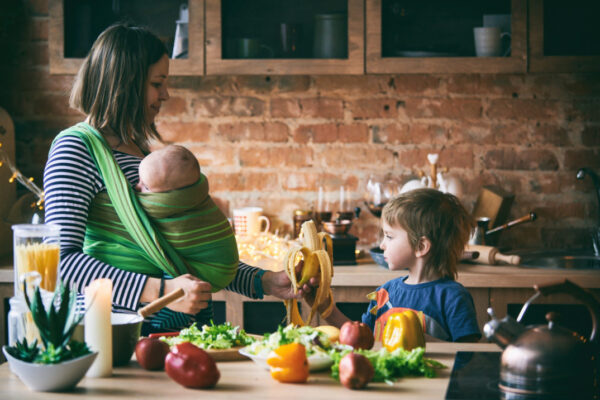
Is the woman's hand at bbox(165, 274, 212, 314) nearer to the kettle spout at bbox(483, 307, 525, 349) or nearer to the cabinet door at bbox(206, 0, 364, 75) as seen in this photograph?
the kettle spout at bbox(483, 307, 525, 349)

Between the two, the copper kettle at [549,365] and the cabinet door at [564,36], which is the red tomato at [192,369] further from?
the cabinet door at [564,36]

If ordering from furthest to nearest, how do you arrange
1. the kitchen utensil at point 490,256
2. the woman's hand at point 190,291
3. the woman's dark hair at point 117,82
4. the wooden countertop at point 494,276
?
the kitchen utensil at point 490,256
the wooden countertop at point 494,276
the woman's dark hair at point 117,82
the woman's hand at point 190,291

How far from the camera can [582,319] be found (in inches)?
112

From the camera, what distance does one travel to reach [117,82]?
6.42 ft

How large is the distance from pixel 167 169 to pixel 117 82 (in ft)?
1.08

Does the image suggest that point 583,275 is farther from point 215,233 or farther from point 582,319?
point 215,233

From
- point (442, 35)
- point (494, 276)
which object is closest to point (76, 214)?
point (494, 276)

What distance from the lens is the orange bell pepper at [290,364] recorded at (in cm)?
140

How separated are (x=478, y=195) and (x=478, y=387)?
2134 mm

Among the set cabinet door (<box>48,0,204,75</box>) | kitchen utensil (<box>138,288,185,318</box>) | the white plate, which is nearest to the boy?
the white plate

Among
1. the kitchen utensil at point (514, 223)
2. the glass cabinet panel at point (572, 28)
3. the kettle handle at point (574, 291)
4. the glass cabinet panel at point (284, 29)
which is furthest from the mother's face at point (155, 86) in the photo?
the glass cabinet panel at point (572, 28)

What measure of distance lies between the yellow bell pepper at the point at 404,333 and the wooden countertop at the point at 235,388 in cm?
11

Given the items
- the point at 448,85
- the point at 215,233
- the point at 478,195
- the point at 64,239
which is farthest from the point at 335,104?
the point at 64,239

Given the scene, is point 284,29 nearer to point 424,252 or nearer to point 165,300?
point 424,252
